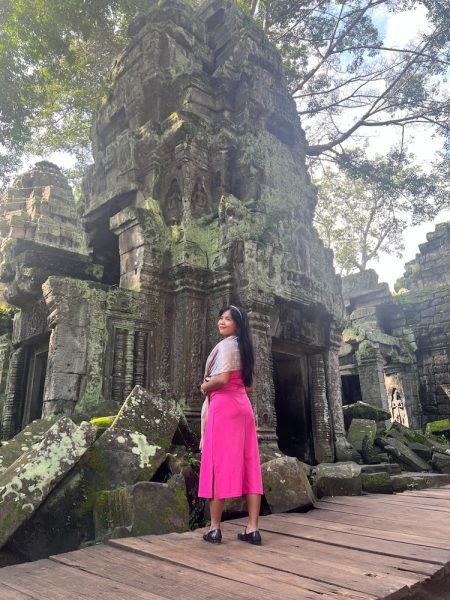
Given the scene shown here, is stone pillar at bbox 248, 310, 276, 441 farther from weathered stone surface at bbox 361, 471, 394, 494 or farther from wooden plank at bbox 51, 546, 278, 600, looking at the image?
wooden plank at bbox 51, 546, 278, 600

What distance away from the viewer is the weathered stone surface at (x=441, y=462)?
6711 millimetres

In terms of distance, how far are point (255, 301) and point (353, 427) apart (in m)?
3.33

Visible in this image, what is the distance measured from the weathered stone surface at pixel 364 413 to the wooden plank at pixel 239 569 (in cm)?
700

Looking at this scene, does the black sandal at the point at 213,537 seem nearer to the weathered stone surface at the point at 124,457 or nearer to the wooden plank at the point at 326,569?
the wooden plank at the point at 326,569

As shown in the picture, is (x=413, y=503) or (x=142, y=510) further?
(x=413, y=503)

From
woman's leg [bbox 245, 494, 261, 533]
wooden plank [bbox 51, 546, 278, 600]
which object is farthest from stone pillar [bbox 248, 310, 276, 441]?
wooden plank [bbox 51, 546, 278, 600]

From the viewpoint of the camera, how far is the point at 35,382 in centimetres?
672

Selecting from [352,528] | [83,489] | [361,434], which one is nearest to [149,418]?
[83,489]

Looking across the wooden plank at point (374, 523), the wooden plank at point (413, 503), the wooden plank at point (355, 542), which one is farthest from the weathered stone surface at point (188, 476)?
the wooden plank at point (413, 503)

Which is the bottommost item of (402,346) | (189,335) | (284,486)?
(284,486)

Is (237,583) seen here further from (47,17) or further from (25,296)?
(47,17)

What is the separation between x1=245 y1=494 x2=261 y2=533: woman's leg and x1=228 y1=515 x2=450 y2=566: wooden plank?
0.85 ft

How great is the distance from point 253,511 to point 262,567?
2.05 ft

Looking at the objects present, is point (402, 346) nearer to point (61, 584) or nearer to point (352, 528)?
point (352, 528)
